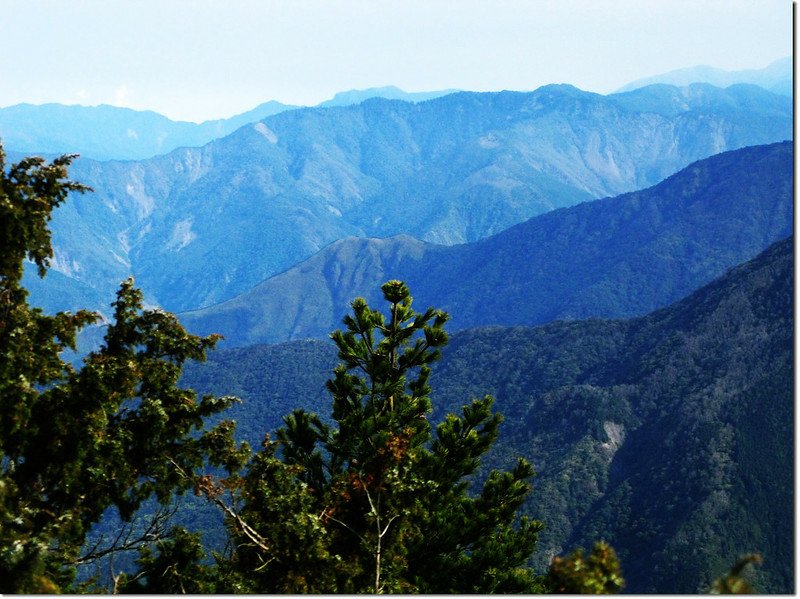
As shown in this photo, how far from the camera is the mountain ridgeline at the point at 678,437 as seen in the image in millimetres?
92875

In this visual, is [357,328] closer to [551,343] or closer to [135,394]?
[135,394]

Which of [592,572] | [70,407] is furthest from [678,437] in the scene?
[592,572]

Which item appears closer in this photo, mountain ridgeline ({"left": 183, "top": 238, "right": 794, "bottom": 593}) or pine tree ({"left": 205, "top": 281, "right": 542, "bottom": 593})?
pine tree ({"left": 205, "top": 281, "right": 542, "bottom": 593})

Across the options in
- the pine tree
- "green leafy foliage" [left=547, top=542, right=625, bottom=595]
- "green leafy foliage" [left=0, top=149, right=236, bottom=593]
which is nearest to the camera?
"green leafy foliage" [left=547, top=542, right=625, bottom=595]

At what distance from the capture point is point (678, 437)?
115250 millimetres

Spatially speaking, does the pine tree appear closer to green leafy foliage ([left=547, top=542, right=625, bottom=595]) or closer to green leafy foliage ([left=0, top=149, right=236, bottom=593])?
green leafy foliage ([left=0, top=149, right=236, bottom=593])

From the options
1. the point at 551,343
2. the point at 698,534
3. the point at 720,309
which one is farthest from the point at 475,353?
the point at 698,534

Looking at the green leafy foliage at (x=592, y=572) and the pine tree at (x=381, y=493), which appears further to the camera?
the pine tree at (x=381, y=493)

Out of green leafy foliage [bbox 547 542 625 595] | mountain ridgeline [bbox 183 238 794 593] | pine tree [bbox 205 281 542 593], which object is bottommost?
mountain ridgeline [bbox 183 238 794 593]

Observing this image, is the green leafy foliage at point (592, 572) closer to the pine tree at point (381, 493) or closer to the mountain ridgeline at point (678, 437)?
the pine tree at point (381, 493)

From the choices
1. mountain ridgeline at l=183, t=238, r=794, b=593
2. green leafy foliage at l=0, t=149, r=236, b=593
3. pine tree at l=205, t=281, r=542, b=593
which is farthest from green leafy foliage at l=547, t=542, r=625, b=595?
mountain ridgeline at l=183, t=238, r=794, b=593

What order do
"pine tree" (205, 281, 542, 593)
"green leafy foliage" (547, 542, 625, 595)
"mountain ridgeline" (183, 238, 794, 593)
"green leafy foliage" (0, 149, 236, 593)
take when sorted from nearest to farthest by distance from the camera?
1. "green leafy foliage" (547, 542, 625, 595)
2. "pine tree" (205, 281, 542, 593)
3. "green leafy foliage" (0, 149, 236, 593)
4. "mountain ridgeline" (183, 238, 794, 593)

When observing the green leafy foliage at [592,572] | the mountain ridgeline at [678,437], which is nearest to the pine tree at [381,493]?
the green leafy foliage at [592,572]

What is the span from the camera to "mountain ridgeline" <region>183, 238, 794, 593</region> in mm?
92875
